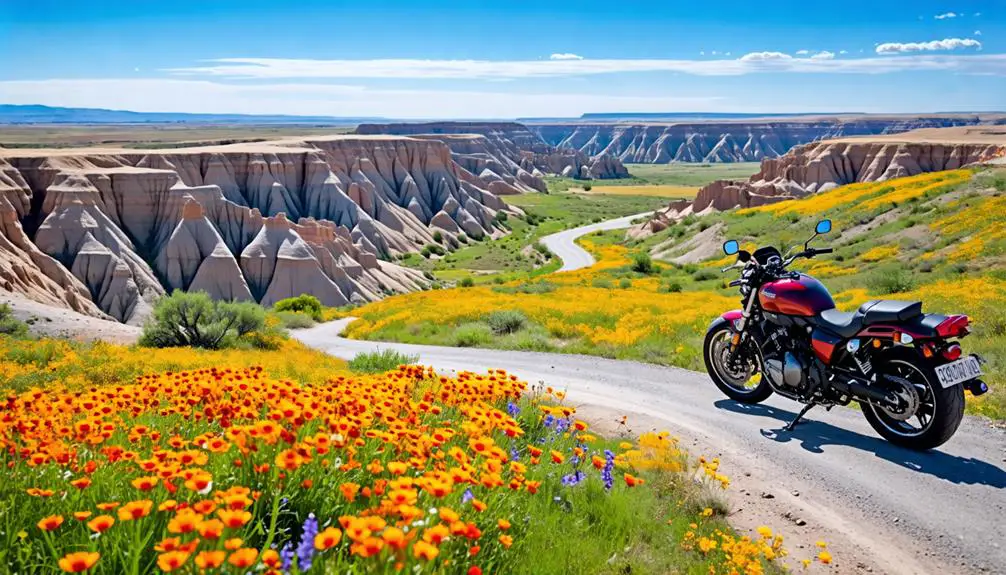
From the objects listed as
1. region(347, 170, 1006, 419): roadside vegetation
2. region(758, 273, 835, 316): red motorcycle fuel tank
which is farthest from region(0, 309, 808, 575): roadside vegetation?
region(347, 170, 1006, 419): roadside vegetation

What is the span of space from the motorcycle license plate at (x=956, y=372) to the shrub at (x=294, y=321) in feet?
69.5

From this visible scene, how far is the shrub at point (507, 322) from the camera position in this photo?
18.9m

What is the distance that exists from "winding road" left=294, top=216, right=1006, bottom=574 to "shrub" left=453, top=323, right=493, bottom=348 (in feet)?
19.8

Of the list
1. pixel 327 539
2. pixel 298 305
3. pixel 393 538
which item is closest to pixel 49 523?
pixel 327 539

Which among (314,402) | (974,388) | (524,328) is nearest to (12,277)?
(524,328)

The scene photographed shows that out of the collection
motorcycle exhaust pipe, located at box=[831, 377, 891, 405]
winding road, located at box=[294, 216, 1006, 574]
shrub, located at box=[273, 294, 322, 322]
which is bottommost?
shrub, located at box=[273, 294, 322, 322]

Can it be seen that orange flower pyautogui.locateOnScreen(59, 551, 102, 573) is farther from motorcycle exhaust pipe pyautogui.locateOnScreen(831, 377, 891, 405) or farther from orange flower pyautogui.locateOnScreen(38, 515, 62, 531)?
motorcycle exhaust pipe pyautogui.locateOnScreen(831, 377, 891, 405)

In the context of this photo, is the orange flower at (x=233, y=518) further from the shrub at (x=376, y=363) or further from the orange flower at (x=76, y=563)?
the shrub at (x=376, y=363)

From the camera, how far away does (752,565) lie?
513 centimetres

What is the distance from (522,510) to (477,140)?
178m

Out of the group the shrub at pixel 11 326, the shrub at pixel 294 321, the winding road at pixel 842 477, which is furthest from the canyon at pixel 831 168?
the winding road at pixel 842 477

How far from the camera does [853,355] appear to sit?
845cm

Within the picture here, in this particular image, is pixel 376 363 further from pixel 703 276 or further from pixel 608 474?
pixel 703 276

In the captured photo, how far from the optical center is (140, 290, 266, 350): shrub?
58.6 ft
